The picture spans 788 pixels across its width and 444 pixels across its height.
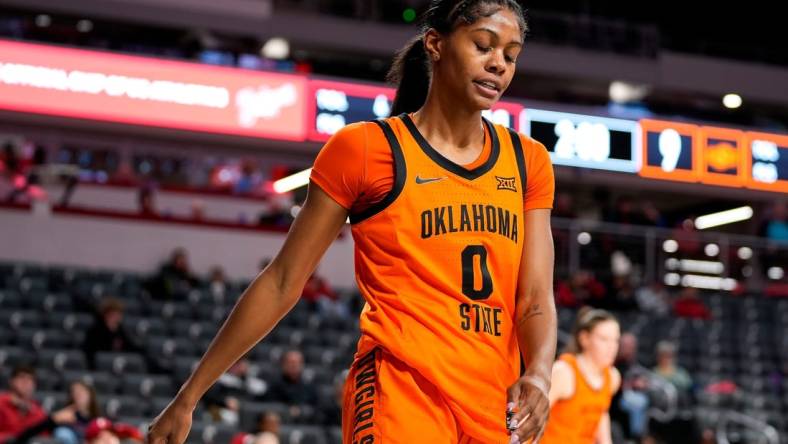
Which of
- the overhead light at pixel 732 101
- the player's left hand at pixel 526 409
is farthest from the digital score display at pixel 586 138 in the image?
the player's left hand at pixel 526 409

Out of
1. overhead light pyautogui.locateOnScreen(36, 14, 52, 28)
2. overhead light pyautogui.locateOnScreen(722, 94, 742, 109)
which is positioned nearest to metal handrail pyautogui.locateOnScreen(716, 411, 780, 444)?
overhead light pyautogui.locateOnScreen(722, 94, 742, 109)

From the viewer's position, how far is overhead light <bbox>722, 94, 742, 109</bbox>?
77.9ft

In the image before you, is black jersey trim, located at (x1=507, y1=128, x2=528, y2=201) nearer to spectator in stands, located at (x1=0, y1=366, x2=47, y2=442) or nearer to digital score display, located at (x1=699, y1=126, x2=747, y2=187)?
spectator in stands, located at (x1=0, y1=366, x2=47, y2=442)

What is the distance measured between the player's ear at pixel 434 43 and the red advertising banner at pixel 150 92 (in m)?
12.6

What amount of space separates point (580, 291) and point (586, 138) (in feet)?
7.59

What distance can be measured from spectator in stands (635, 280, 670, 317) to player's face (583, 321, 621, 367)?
11.9m

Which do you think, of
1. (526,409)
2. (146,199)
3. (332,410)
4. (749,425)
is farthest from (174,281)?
(526,409)

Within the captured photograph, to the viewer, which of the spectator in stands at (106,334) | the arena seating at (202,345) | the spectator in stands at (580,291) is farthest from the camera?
the spectator in stands at (580,291)

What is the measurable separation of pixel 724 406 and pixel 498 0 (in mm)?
13071

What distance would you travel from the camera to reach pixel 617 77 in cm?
2281

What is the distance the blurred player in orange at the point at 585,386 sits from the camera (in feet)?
19.6

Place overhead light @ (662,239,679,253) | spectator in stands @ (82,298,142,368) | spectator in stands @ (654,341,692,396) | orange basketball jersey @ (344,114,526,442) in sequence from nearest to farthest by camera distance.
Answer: orange basketball jersey @ (344,114,526,442) → spectator in stands @ (82,298,142,368) → spectator in stands @ (654,341,692,396) → overhead light @ (662,239,679,253)

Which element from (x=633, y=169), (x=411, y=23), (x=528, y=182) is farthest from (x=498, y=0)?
(x=411, y=23)

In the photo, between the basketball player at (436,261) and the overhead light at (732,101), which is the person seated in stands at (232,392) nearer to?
the basketball player at (436,261)
